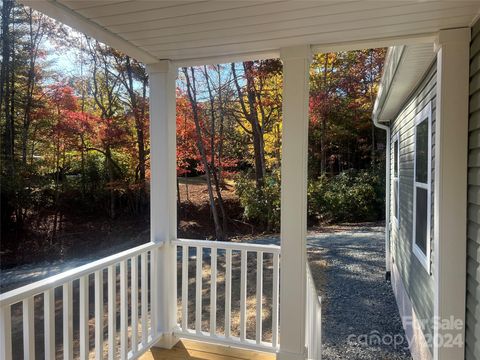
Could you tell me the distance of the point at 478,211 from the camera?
1.73 m

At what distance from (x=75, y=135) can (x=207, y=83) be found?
3.70 metres

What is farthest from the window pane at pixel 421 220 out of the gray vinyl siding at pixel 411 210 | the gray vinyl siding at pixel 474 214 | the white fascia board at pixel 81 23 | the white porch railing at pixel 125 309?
the white fascia board at pixel 81 23

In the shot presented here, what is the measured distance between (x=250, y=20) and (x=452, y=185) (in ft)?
5.01

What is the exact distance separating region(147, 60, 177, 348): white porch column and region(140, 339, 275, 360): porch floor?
9 centimetres

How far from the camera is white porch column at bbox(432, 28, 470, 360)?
186 cm

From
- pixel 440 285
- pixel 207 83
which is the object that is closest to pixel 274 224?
pixel 207 83

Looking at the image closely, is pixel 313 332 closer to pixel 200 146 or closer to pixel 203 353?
pixel 203 353

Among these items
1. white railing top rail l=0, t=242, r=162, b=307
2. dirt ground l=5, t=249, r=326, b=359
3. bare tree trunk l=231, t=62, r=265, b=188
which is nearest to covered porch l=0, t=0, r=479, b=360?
white railing top rail l=0, t=242, r=162, b=307

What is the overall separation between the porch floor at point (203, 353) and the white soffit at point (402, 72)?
2612 mm

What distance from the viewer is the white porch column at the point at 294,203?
2.21 m

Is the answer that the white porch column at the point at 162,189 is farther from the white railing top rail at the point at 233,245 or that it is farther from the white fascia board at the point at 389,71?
the white fascia board at the point at 389,71

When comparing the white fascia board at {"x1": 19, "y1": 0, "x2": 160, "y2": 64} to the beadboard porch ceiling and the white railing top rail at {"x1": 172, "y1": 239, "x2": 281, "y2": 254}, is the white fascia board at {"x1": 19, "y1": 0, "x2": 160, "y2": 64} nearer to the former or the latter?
the beadboard porch ceiling

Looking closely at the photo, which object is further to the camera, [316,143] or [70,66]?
[316,143]

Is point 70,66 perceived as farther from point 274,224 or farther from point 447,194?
point 447,194
